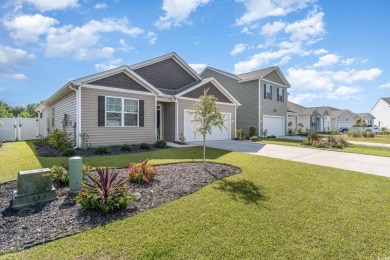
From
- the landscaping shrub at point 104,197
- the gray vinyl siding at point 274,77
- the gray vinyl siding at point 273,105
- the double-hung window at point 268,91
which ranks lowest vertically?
the landscaping shrub at point 104,197

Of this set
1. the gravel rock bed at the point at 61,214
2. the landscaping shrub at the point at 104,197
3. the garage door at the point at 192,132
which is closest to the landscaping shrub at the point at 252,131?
the garage door at the point at 192,132

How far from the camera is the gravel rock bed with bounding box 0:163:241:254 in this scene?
9.52ft

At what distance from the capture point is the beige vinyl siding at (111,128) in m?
10.3

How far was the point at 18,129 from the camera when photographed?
56.5 feet

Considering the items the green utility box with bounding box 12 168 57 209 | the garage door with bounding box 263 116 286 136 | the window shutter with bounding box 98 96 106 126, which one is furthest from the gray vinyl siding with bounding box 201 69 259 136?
the green utility box with bounding box 12 168 57 209

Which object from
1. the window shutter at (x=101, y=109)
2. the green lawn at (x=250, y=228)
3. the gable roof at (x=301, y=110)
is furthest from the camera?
the gable roof at (x=301, y=110)

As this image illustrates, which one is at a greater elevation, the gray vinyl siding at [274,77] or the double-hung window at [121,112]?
the gray vinyl siding at [274,77]

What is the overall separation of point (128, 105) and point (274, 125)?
60.3ft

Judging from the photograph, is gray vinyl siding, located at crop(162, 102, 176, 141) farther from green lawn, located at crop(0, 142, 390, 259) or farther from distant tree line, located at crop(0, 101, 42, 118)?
distant tree line, located at crop(0, 101, 42, 118)

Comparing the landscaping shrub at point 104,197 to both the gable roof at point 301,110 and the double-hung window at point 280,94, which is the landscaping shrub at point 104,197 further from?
the gable roof at point 301,110

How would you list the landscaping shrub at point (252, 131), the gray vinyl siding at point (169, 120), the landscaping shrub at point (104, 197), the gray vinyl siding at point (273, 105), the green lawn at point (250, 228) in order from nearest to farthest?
the green lawn at point (250, 228), the landscaping shrub at point (104, 197), the gray vinyl siding at point (169, 120), the landscaping shrub at point (252, 131), the gray vinyl siding at point (273, 105)

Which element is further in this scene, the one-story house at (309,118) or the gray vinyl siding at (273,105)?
the one-story house at (309,118)

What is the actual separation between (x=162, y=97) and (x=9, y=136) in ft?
47.2

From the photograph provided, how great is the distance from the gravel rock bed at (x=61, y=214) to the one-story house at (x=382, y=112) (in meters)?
60.2
